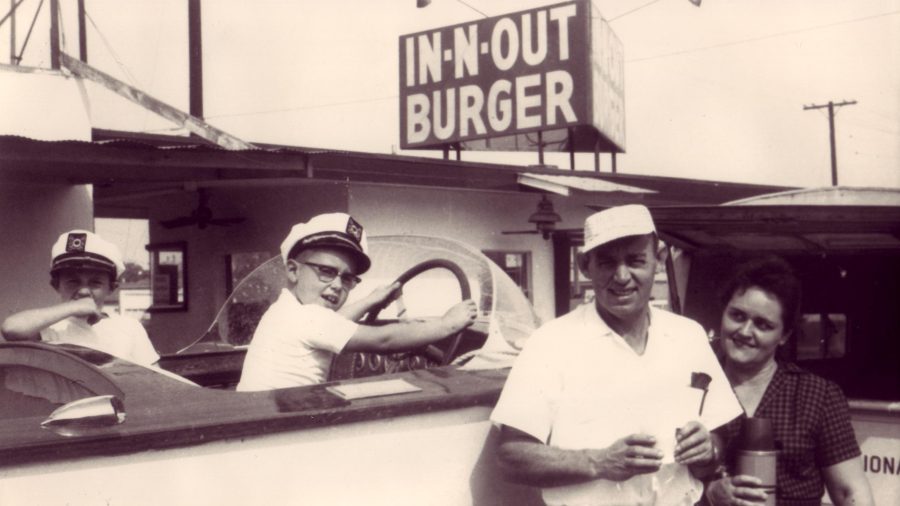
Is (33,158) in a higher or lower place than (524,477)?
higher

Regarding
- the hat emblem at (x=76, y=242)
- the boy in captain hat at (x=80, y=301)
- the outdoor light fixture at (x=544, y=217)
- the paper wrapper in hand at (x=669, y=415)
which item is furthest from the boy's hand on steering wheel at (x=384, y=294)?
the outdoor light fixture at (x=544, y=217)

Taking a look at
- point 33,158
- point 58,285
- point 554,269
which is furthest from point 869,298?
point 554,269

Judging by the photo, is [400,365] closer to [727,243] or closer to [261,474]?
[261,474]

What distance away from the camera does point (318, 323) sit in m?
2.94

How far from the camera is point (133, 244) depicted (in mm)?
17281

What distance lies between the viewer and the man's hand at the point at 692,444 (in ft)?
7.88

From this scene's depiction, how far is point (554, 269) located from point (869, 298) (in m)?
9.48

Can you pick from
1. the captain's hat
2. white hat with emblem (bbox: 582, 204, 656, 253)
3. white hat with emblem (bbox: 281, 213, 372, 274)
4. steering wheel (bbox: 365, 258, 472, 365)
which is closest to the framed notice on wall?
the captain's hat

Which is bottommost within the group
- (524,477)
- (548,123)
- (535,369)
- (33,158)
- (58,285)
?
(524,477)

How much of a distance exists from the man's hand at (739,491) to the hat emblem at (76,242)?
2450mm

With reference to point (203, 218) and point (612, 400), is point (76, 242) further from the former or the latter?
point (203, 218)

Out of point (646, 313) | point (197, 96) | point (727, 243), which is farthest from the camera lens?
point (197, 96)

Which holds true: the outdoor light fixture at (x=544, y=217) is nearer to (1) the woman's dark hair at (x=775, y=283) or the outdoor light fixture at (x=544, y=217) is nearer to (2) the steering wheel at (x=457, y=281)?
(2) the steering wheel at (x=457, y=281)

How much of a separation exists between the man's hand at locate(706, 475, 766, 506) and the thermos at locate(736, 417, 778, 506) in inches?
0.8
